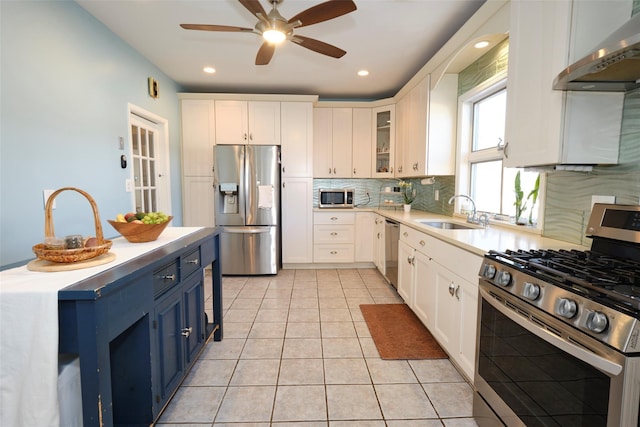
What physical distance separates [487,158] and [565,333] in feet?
6.86

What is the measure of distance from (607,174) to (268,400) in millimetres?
2154

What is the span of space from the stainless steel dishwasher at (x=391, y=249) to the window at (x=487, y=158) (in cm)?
69

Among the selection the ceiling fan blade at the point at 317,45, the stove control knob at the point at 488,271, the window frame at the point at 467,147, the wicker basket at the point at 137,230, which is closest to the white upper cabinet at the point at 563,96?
the stove control knob at the point at 488,271

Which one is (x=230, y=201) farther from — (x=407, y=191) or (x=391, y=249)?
(x=407, y=191)

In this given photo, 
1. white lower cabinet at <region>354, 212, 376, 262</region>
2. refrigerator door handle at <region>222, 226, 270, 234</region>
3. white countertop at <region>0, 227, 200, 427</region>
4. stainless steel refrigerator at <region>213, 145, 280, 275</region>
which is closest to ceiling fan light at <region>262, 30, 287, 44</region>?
white countertop at <region>0, 227, 200, 427</region>

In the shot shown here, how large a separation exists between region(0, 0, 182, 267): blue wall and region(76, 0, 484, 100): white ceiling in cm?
33

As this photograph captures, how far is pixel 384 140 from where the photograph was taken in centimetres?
448

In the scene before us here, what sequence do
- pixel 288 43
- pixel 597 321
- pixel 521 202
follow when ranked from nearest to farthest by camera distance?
pixel 597 321 < pixel 521 202 < pixel 288 43

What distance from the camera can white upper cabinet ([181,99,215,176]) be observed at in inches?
162

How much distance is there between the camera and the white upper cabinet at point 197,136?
4.11 meters

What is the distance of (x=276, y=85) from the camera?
13.5 feet

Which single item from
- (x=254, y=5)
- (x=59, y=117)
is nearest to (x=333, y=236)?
(x=254, y=5)

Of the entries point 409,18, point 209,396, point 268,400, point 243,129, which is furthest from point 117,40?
point 268,400

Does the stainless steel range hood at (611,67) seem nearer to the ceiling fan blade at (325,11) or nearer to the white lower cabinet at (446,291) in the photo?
the white lower cabinet at (446,291)
